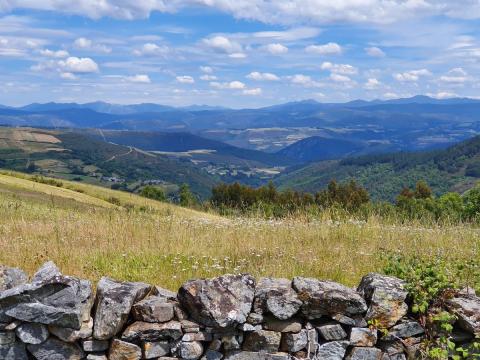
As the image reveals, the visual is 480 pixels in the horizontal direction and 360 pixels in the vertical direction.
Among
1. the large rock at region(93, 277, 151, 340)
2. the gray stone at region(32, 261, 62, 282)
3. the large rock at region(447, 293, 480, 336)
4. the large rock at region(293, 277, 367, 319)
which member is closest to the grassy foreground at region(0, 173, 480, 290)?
the gray stone at region(32, 261, 62, 282)

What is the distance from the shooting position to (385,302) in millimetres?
6242

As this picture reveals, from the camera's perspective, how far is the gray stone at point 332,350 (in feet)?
20.5

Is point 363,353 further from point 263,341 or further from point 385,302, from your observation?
point 263,341

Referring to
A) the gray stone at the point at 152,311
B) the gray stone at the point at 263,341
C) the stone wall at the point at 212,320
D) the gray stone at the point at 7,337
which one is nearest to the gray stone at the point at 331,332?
the stone wall at the point at 212,320

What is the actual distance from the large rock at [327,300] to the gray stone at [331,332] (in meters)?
0.17

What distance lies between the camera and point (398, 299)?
6.30 metres

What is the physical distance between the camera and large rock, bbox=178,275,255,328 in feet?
19.6

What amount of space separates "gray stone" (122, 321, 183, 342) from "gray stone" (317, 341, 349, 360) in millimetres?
1888

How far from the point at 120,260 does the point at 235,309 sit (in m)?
2.87

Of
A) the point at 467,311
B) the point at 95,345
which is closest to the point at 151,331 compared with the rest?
the point at 95,345

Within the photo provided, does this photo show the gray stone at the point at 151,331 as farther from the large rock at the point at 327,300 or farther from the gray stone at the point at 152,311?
the large rock at the point at 327,300

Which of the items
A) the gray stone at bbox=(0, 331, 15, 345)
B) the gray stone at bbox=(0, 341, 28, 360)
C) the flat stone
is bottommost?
the gray stone at bbox=(0, 341, 28, 360)

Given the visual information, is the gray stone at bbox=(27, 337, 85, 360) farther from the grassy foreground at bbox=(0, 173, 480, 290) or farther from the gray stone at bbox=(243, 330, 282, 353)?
the gray stone at bbox=(243, 330, 282, 353)

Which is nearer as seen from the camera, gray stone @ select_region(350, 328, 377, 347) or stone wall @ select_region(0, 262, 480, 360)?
stone wall @ select_region(0, 262, 480, 360)
